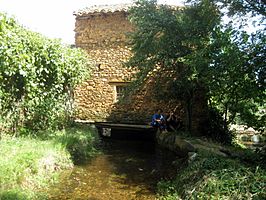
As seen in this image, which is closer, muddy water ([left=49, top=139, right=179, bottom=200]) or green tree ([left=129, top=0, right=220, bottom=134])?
muddy water ([left=49, top=139, right=179, bottom=200])

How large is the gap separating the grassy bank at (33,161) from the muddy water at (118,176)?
336 millimetres

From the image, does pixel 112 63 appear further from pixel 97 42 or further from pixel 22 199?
pixel 22 199

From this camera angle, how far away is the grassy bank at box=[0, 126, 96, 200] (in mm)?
4949

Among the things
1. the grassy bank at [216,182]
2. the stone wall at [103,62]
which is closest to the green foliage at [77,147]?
the grassy bank at [216,182]

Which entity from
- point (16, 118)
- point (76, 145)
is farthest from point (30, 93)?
point (76, 145)

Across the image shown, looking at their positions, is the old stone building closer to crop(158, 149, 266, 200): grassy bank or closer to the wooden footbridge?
the wooden footbridge

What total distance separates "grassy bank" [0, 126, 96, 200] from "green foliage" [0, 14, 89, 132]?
664 millimetres

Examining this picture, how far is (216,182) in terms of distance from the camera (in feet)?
15.9

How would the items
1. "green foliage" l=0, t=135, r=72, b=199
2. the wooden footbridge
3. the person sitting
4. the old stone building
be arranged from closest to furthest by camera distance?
1. "green foliage" l=0, t=135, r=72, b=199
2. the person sitting
3. the wooden footbridge
4. the old stone building

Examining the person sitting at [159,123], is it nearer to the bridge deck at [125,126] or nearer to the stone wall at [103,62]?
the bridge deck at [125,126]

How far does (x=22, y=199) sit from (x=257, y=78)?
568cm

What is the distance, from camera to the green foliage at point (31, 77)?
6.34 meters

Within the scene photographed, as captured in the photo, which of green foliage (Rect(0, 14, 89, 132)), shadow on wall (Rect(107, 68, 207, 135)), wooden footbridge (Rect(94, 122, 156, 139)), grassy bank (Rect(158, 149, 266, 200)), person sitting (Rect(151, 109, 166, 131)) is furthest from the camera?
shadow on wall (Rect(107, 68, 207, 135))

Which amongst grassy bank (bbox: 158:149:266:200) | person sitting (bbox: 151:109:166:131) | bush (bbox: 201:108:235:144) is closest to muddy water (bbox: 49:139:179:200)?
grassy bank (bbox: 158:149:266:200)
